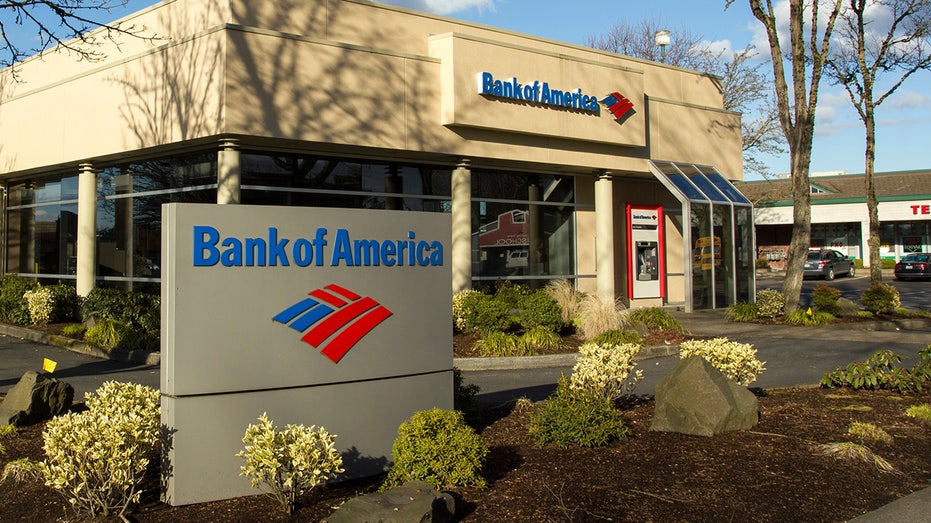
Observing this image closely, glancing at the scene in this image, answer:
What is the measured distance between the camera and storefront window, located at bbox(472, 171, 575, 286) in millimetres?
20219

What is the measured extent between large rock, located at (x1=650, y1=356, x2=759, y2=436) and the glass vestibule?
581 inches

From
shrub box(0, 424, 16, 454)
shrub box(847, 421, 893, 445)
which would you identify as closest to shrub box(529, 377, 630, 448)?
shrub box(847, 421, 893, 445)

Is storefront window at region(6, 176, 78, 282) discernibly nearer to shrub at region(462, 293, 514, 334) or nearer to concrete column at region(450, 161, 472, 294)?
concrete column at region(450, 161, 472, 294)

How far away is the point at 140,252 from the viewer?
1848cm

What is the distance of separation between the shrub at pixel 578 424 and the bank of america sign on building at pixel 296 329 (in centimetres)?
82

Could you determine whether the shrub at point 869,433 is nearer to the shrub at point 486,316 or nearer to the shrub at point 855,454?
the shrub at point 855,454

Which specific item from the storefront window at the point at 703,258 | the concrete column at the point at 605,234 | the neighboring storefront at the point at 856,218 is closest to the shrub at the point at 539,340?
the concrete column at the point at 605,234

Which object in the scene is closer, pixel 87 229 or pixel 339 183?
pixel 339 183

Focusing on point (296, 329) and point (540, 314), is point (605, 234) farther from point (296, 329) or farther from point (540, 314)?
point (296, 329)

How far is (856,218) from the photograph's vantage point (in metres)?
53.0

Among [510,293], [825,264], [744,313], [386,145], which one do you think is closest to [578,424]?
[510,293]

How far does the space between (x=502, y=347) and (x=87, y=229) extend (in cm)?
1156

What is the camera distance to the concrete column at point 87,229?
1948 centimetres

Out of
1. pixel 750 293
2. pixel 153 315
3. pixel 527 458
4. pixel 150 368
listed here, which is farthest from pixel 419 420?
pixel 750 293
